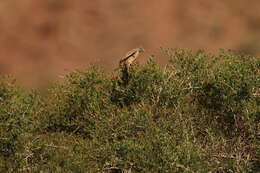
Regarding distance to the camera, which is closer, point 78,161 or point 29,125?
point 78,161

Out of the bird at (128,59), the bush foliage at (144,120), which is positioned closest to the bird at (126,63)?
the bird at (128,59)

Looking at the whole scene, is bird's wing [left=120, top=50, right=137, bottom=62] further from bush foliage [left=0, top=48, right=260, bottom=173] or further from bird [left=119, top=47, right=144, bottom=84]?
bush foliage [left=0, top=48, right=260, bottom=173]

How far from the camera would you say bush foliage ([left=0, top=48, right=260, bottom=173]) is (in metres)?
11.9

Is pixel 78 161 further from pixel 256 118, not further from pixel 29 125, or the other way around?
pixel 256 118

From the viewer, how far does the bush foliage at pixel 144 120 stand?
11.9 m

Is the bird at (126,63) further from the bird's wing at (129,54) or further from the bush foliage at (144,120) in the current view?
the bush foliage at (144,120)

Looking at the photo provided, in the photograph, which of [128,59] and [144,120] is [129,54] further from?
[144,120]

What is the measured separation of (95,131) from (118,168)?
0.98m

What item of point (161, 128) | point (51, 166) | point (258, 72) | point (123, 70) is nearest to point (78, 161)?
point (51, 166)

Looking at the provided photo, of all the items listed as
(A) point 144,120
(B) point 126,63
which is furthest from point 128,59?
(A) point 144,120

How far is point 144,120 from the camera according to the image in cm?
1234

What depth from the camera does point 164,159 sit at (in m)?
11.5

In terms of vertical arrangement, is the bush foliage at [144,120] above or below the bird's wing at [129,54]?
below

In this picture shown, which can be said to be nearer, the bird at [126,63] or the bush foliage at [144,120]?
the bush foliage at [144,120]
